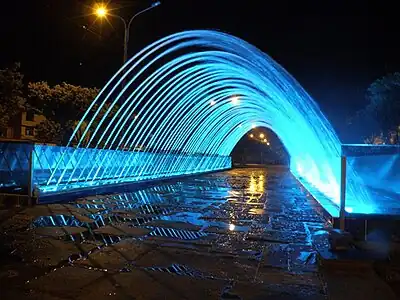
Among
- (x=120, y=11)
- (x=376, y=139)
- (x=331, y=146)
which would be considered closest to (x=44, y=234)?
(x=331, y=146)

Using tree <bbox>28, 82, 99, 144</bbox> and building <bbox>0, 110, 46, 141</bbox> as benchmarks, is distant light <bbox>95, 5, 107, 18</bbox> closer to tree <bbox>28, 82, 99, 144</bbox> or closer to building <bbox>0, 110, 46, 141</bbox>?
tree <bbox>28, 82, 99, 144</bbox>

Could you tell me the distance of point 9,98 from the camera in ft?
108

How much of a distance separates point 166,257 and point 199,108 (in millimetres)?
26401

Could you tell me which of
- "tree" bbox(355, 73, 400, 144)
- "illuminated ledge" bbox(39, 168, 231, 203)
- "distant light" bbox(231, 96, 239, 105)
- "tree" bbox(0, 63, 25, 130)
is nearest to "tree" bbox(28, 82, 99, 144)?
"tree" bbox(0, 63, 25, 130)

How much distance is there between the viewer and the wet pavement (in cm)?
526

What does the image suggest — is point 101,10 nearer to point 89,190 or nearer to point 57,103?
point 89,190

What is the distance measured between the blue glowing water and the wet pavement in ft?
14.0

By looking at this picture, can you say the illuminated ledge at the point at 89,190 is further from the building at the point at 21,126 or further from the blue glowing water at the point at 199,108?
the building at the point at 21,126

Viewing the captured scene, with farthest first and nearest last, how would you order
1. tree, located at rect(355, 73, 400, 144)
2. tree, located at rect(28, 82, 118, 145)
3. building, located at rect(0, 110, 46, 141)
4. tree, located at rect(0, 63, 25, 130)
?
building, located at rect(0, 110, 46, 141)
tree, located at rect(28, 82, 118, 145)
tree, located at rect(0, 63, 25, 130)
tree, located at rect(355, 73, 400, 144)

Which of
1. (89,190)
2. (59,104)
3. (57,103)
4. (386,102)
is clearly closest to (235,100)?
(386,102)

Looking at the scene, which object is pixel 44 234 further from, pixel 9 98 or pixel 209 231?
pixel 9 98

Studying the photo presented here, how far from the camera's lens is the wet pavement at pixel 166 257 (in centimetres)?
526

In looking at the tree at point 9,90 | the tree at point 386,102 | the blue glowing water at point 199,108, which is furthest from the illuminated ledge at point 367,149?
the tree at point 9,90

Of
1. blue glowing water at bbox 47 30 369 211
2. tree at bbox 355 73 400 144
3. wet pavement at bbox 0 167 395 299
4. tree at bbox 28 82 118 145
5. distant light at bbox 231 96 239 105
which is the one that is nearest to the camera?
wet pavement at bbox 0 167 395 299
